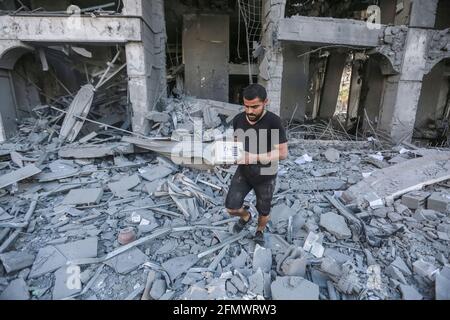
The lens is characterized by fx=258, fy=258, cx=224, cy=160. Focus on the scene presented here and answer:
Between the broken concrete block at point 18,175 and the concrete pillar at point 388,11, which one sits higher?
the concrete pillar at point 388,11

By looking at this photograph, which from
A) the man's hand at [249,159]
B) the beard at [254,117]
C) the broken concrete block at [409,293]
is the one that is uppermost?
the beard at [254,117]

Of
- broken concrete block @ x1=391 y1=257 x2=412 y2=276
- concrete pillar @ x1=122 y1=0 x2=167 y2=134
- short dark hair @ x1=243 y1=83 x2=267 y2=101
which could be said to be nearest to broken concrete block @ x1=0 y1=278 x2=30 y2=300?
short dark hair @ x1=243 y1=83 x2=267 y2=101

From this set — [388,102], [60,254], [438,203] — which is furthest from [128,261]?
[388,102]

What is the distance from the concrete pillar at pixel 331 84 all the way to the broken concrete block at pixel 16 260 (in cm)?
1223

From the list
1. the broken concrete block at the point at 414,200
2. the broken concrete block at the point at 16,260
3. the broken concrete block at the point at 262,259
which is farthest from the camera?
the broken concrete block at the point at 414,200

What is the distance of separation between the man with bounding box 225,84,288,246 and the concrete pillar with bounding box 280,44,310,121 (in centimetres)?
743

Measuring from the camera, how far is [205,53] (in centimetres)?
1057

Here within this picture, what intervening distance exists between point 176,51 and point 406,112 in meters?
9.23

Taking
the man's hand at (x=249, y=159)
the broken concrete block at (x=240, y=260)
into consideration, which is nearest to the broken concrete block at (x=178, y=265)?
the broken concrete block at (x=240, y=260)

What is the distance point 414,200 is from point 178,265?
421 centimetres

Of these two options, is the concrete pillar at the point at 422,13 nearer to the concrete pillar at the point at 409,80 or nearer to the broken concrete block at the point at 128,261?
the concrete pillar at the point at 409,80

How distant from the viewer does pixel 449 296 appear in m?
2.83

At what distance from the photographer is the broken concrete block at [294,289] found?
2.86m

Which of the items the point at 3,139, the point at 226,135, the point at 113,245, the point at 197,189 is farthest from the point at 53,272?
the point at 3,139
